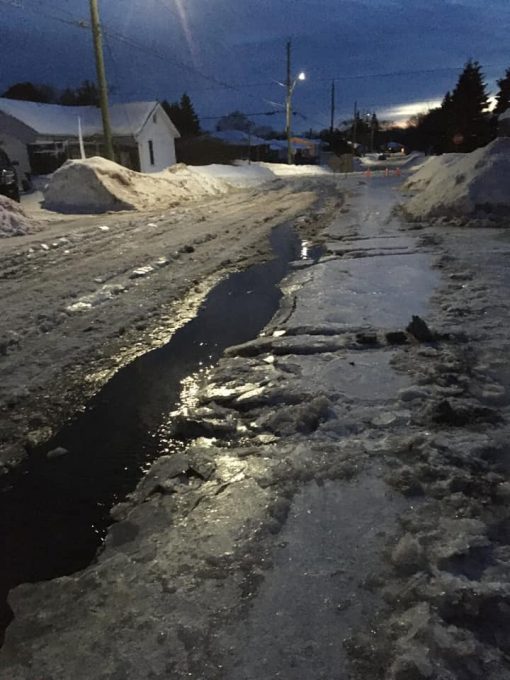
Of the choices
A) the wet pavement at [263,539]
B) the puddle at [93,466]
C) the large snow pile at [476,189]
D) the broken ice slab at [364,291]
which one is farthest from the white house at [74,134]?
the wet pavement at [263,539]

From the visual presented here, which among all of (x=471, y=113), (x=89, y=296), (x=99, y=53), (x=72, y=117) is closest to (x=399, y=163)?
(x=471, y=113)

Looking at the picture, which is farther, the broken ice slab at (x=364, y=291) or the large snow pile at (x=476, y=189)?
the large snow pile at (x=476, y=189)

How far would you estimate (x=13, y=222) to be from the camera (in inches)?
461

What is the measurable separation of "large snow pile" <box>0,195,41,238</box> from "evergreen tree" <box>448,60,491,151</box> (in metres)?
34.2

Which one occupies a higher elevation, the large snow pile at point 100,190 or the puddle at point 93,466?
the large snow pile at point 100,190

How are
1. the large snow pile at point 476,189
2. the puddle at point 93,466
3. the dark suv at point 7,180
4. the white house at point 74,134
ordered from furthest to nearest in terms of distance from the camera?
the white house at point 74,134 < the dark suv at point 7,180 < the large snow pile at point 476,189 < the puddle at point 93,466

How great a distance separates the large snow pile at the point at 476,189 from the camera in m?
10.9

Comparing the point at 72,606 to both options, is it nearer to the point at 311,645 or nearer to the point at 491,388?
the point at 311,645

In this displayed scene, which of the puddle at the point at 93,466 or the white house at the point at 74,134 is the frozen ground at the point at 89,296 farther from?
the white house at the point at 74,134

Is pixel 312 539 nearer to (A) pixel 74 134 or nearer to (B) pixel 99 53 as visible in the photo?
(B) pixel 99 53

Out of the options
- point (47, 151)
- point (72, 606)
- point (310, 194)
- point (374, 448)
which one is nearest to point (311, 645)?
point (72, 606)

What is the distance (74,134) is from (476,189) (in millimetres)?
30075

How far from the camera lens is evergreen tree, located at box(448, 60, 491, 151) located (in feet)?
119

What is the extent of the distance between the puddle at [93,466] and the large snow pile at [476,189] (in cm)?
798
